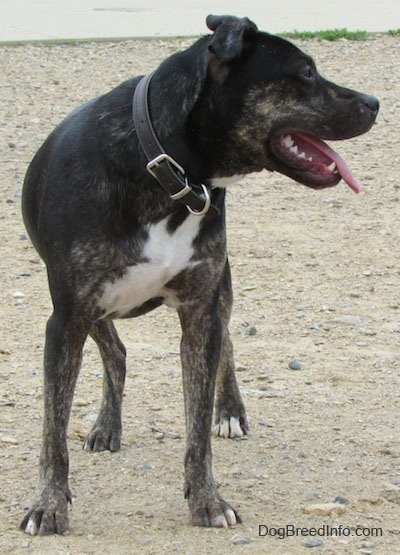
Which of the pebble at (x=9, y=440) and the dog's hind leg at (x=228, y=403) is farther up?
the dog's hind leg at (x=228, y=403)

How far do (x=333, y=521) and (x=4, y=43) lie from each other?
32.0ft

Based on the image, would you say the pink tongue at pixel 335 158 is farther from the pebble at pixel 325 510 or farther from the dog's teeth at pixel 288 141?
the pebble at pixel 325 510

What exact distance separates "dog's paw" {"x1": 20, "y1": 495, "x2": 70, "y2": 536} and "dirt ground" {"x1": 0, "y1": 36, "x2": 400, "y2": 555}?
1.8 inches

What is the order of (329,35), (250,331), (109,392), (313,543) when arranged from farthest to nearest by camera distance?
(329,35) < (250,331) < (109,392) < (313,543)

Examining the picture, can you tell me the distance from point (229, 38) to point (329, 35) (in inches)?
385

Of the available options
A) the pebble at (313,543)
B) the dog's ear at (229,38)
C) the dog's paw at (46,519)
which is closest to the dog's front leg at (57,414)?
the dog's paw at (46,519)

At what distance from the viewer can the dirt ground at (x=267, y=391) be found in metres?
4.62

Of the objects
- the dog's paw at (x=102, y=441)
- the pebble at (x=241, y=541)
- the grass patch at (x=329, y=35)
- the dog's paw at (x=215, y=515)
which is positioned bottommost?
the pebble at (x=241, y=541)

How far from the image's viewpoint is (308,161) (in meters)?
4.61

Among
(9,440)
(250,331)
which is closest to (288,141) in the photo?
(9,440)

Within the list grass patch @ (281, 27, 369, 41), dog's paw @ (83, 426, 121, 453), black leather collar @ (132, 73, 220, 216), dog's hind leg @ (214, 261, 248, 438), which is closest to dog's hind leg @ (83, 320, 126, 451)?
dog's paw @ (83, 426, 121, 453)

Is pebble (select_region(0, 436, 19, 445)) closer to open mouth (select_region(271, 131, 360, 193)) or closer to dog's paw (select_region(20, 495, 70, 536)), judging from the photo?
dog's paw (select_region(20, 495, 70, 536))

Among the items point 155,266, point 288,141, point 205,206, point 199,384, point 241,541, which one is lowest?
point 241,541

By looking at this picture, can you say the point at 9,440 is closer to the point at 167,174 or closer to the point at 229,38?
the point at 167,174
